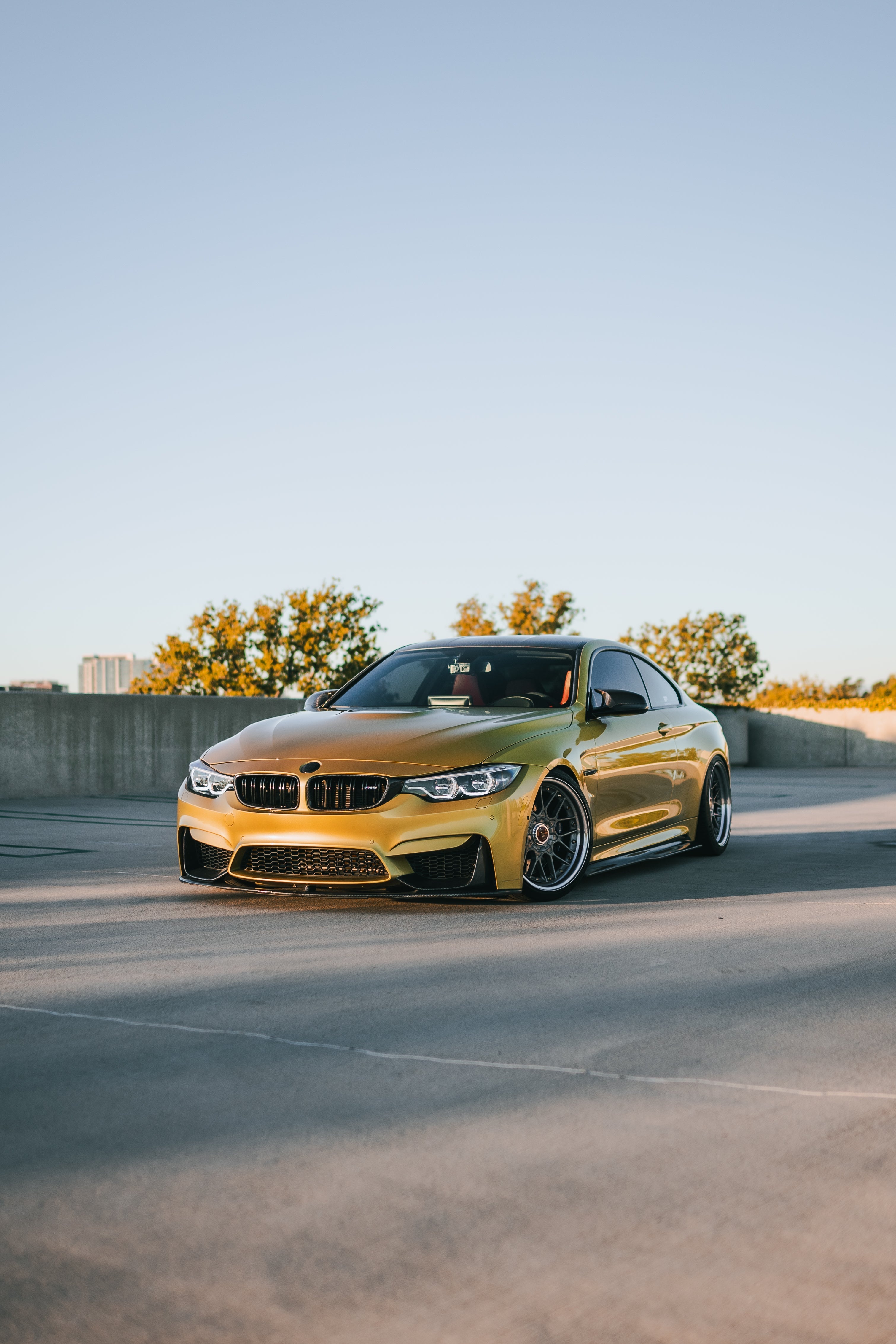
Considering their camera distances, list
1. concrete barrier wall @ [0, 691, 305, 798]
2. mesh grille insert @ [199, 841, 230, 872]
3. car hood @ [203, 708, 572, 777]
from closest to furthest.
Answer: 1. car hood @ [203, 708, 572, 777]
2. mesh grille insert @ [199, 841, 230, 872]
3. concrete barrier wall @ [0, 691, 305, 798]

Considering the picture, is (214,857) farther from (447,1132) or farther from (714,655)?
(714,655)

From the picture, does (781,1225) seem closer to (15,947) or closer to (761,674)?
(15,947)

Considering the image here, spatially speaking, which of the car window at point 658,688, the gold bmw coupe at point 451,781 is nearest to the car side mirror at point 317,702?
the gold bmw coupe at point 451,781

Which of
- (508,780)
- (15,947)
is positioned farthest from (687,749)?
(15,947)

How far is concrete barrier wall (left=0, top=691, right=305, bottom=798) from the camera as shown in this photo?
1575 cm

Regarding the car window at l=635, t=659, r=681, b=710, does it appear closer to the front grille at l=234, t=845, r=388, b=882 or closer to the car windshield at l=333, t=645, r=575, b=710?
the car windshield at l=333, t=645, r=575, b=710

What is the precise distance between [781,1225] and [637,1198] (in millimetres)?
302

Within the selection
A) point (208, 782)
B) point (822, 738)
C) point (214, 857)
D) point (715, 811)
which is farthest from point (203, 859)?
point (822, 738)

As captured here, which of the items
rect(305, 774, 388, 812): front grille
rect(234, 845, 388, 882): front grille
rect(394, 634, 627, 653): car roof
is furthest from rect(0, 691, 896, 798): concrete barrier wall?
rect(305, 774, 388, 812): front grille

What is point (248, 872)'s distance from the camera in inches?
277

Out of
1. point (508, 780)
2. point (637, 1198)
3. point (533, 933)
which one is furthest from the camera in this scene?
point (508, 780)

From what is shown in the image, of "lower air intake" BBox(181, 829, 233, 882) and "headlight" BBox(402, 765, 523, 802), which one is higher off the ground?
"headlight" BBox(402, 765, 523, 802)

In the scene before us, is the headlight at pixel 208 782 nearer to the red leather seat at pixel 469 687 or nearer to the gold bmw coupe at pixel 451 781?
the gold bmw coupe at pixel 451 781

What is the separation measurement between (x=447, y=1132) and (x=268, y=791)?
385 centimetres
